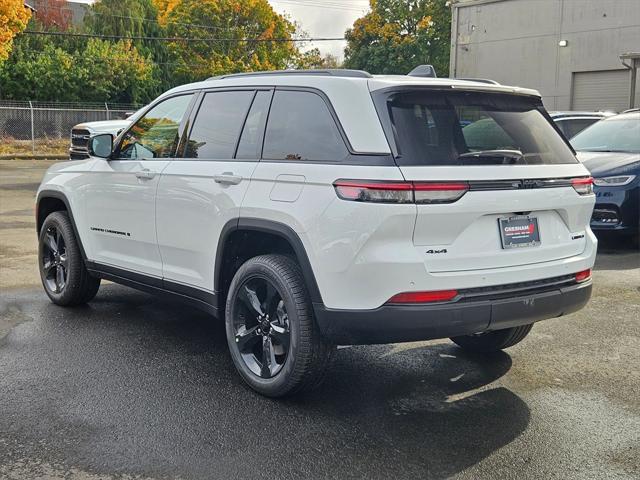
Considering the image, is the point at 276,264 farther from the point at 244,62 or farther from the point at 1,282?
the point at 244,62

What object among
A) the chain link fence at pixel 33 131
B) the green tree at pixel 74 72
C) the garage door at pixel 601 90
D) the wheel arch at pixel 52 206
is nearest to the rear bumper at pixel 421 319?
the wheel arch at pixel 52 206

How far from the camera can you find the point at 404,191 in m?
3.65

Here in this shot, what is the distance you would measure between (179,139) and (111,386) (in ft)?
5.77

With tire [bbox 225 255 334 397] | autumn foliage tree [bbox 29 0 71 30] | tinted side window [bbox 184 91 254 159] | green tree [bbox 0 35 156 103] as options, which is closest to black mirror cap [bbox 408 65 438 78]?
tinted side window [bbox 184 91 254 159]

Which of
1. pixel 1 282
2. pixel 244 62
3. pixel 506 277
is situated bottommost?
pixel 1 282

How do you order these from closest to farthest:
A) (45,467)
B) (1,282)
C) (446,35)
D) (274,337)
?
(45,467) < (274,337) < (1,282) < (446,35)

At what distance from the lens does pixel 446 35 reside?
49.9 meters

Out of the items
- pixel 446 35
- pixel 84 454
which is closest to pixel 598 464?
pixel 84 454

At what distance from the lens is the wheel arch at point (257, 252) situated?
395cm

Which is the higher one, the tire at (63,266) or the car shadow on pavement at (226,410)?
the tire at (63,266)

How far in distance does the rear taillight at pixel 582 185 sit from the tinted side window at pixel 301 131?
1408mm

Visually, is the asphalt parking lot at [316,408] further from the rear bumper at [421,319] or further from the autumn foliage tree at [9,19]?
the autumn foliage tree at [9,19]

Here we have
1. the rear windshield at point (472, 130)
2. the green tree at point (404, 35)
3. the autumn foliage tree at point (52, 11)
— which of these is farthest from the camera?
the autumn foliage tree at point (52, 11)

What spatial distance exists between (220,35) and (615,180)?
45.2m
